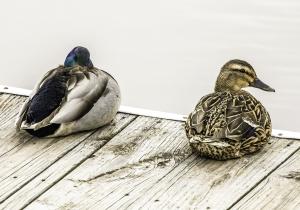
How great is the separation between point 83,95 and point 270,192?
153cm

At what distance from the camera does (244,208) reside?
21.9ft

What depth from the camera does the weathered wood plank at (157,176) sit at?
6.77 m

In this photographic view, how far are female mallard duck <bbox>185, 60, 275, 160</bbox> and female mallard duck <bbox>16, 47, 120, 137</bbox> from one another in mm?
680

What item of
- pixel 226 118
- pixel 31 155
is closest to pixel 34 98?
pixel 31 155

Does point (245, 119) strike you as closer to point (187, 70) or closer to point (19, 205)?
point (19, 205)

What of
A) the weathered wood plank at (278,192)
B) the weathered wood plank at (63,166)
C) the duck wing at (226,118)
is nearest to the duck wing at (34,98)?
the weathered wood plank at (63,166)

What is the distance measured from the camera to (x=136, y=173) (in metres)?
7.12

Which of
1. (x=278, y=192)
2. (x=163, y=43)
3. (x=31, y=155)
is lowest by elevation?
(x=163, y=43)

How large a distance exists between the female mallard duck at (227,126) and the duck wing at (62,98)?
733 mm

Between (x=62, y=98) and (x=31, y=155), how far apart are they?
482mm

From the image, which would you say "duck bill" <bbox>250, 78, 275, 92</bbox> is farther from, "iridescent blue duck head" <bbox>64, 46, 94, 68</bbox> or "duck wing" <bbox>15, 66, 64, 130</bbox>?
"duck wing" <bbox>15, 66, 64, 130</bbox>

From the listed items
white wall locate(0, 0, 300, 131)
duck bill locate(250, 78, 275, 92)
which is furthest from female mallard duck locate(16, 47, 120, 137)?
white wall locate(0, 0, 300, 131)

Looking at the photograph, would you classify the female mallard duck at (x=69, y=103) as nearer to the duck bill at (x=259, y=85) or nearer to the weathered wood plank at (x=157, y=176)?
the weathered wood plank at (x=157, y=176)

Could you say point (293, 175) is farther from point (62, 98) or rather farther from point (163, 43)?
point (163, 43)
